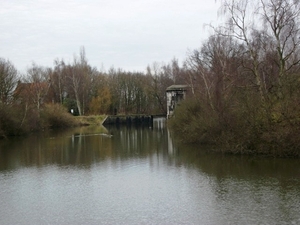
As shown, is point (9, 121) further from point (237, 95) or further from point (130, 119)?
point (130, 119)

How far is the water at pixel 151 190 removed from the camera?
33.3 feet

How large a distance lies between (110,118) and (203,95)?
37.8 metres

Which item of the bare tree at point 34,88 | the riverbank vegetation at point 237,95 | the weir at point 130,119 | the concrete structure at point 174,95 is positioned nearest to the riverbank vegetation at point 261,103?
the riverbank vegetation at point 237,95

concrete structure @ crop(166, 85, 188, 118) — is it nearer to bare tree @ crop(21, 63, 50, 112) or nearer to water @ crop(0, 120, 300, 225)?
bare tree @ crop(21, 63, 50, 112)

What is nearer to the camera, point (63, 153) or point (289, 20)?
point (289, 20)

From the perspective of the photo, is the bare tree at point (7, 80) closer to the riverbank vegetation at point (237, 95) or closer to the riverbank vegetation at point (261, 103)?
the riverbank vegetation at point (237, 95)

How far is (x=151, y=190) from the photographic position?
1323cm

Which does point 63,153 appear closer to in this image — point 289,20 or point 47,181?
point 47,181

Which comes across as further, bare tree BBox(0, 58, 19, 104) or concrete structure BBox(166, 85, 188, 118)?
concrete structure BBox(166, 85, 188, 118)

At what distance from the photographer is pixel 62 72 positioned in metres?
70.2

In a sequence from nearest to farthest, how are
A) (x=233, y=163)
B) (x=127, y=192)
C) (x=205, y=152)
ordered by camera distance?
1. (x=127, y=192)
2. (x=233, y=163)
3. (x=205, y=152)

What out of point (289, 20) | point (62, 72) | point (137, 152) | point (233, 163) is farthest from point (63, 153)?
point (62, 72)

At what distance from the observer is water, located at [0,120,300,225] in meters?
10.1

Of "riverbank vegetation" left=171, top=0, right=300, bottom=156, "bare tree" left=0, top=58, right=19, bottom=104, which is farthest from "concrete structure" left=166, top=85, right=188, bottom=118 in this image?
"riverbank vegetation" left=171, top=0, right=300, bottom=156
